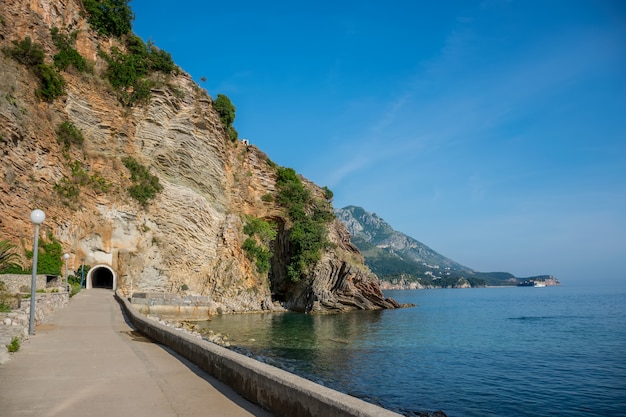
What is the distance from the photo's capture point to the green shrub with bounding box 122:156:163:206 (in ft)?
145

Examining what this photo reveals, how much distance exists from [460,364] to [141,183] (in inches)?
1469

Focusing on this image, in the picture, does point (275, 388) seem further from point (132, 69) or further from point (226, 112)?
point (226, 112)

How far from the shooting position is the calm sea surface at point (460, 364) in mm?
15453

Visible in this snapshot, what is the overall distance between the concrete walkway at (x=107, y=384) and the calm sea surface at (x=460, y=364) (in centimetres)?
880

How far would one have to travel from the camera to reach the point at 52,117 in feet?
128

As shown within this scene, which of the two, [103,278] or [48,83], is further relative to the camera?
[103,278]

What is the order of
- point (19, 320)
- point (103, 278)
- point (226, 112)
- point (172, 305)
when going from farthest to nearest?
point (226, 112), point (103, 278), point (172, 305), point (19, 320)

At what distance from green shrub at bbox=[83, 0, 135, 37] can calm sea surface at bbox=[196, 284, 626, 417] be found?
37.0m

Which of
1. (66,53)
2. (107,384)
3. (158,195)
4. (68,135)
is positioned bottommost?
(107,384)

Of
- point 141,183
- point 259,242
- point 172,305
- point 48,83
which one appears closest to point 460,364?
point 172,305

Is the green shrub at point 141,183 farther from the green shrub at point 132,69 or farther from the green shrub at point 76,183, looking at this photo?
the green shrub at point 132,69

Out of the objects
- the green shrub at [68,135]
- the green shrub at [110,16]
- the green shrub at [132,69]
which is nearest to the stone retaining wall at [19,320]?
the green shrub at [68,135]

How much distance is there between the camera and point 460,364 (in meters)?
21.9

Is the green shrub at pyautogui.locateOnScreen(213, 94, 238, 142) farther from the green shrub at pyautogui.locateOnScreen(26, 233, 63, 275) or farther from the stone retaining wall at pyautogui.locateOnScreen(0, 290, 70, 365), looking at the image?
the stone retaining wall at pyautogui.locateOnScreen(0, 290, 70, 365)
